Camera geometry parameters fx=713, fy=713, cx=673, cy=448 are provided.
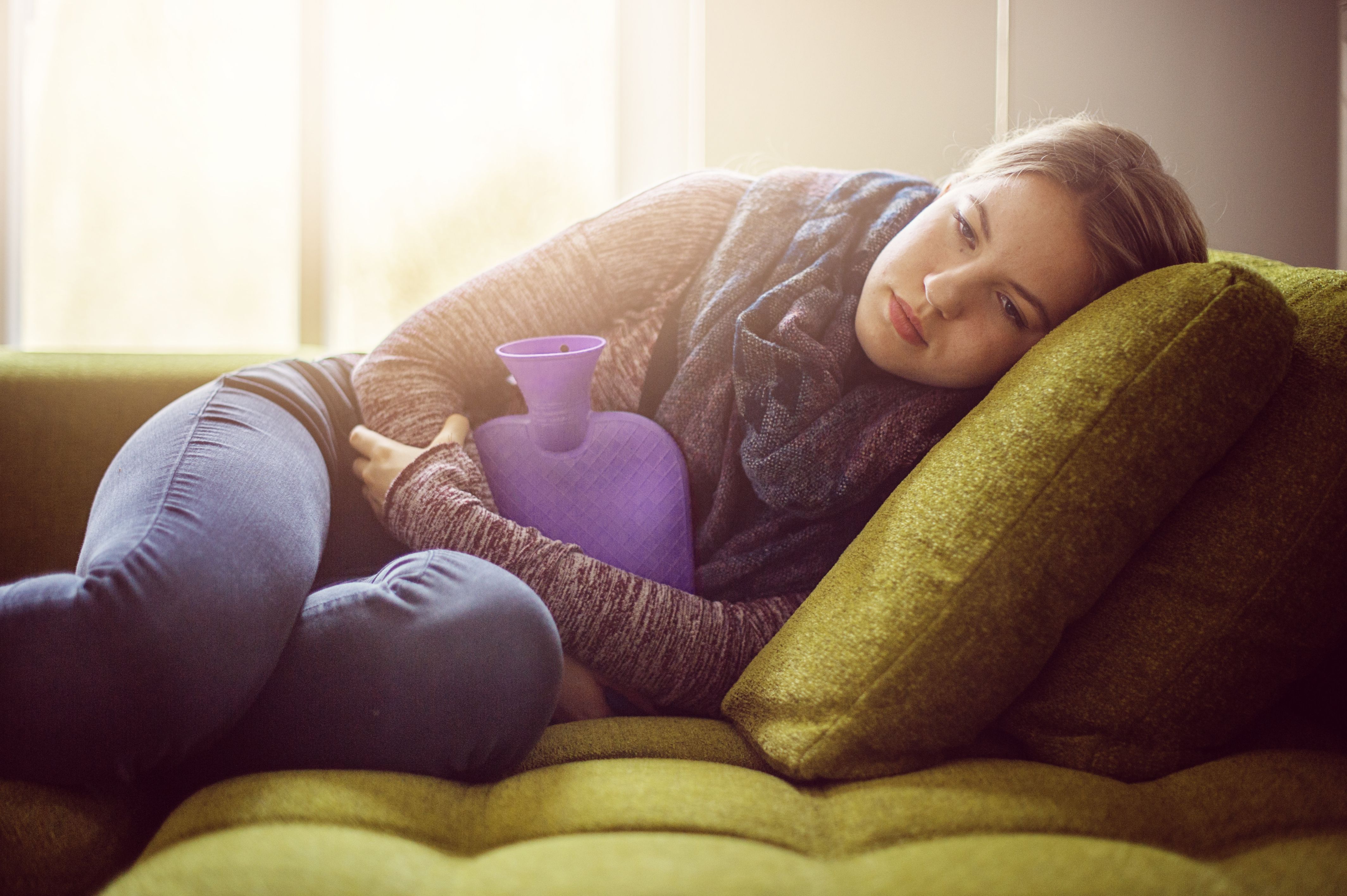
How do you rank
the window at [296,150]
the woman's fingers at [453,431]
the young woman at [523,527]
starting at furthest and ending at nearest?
the window at [296,150]
the woman's fingers at [453,431]
the young woman at [523,527]

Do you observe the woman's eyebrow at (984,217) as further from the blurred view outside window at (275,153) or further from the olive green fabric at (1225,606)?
the blurred view outside window at (275,153)

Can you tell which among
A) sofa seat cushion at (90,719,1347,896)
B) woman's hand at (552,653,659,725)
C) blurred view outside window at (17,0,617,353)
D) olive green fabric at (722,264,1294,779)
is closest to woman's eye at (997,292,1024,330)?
olive green fabric at (722,264,1294,779)

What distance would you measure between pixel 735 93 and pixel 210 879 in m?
2.22

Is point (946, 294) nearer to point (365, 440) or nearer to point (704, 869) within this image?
point (704, 869)

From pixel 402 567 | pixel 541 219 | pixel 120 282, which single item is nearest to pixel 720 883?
pixel 402 567

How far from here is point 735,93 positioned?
2.16 meters

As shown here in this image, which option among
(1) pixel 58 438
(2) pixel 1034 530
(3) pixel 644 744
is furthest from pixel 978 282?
(1) pixel 58 438

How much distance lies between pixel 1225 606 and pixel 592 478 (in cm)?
66

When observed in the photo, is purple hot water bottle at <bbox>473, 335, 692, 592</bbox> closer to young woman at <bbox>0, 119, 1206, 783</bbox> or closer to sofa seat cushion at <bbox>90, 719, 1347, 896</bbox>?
young woman at <bbox>0, 119, 1206, 783</bbox>

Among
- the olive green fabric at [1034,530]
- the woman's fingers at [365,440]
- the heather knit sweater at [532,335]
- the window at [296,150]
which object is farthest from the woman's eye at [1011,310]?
the window at [296,150]

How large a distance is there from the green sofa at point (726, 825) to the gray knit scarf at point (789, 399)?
0.85 feet

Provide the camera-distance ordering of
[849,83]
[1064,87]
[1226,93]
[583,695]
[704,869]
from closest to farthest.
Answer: [704,869]
[583,695]
[1226,93]
[1064,87]
[849,83]

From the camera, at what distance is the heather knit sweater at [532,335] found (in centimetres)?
84

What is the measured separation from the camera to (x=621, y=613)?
79 centimetres
